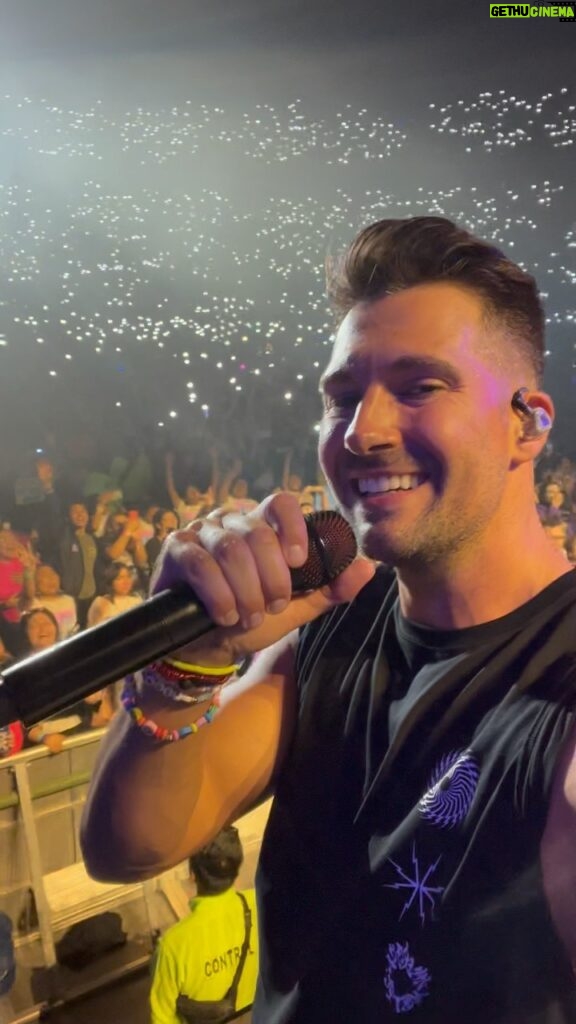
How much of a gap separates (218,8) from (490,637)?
121 cm

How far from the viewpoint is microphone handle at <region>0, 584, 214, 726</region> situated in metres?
0.41

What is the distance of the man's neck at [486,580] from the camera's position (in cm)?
66

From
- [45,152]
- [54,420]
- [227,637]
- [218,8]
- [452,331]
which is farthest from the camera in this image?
[54,420]

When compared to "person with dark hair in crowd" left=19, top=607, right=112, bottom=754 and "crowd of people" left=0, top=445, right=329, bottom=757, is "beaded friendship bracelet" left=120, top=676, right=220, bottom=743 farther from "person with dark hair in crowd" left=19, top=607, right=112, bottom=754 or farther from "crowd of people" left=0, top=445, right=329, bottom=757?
"person with dark hair in crowd" left=19, top=607, right=112, bottom=754

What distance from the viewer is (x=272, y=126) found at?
1.35 m

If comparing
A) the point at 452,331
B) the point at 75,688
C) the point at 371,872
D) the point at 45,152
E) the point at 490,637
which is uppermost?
the point at 45,152

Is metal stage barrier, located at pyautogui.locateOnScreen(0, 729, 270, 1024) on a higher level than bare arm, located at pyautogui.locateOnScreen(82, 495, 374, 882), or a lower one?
lower

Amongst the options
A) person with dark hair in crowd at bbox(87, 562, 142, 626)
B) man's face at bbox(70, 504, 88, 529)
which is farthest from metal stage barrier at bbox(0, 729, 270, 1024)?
man's face at bbox(70, 504, 88, 529)

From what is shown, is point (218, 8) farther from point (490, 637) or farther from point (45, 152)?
point (490, 637)

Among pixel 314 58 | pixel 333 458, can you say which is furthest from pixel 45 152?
pixel 333 458

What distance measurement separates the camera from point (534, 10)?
1199 millimetres

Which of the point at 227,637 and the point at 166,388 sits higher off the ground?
the point at 166,388
